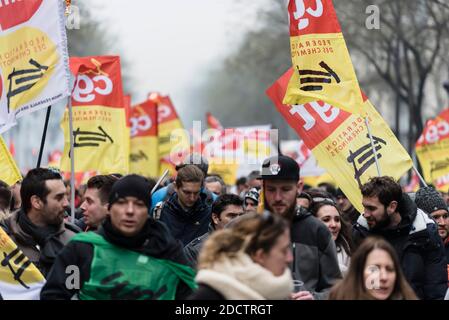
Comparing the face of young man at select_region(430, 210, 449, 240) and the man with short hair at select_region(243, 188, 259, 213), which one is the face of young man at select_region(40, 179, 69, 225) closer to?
the man with short hair at select_region(243, 188, 259, 213)

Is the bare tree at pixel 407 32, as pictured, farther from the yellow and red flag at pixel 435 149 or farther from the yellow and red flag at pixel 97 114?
the yellow and red flag at pixel 97 114

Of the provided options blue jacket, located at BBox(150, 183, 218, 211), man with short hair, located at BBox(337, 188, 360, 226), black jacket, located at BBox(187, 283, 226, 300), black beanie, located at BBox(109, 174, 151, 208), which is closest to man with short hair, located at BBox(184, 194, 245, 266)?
blue jacket, located at BBox(150, 183, 218, 211)

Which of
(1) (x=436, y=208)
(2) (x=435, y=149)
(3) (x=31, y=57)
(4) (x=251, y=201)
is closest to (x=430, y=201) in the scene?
(1) (x=436, y=208)

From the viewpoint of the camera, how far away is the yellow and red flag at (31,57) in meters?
9.16

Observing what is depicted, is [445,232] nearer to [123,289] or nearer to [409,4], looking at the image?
[123,289]

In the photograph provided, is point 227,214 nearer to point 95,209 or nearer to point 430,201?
point 95,209

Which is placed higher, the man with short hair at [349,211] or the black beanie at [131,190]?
the man with short hair at [349,211]

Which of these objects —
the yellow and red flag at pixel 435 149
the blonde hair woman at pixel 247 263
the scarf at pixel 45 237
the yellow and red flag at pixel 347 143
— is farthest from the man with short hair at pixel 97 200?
the yellow and red flag at pixel 435 149

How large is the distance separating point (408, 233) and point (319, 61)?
2.15m

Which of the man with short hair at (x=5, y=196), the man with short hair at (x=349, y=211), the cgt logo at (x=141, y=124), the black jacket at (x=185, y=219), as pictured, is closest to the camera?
the black jacket at (x=185, y=219)

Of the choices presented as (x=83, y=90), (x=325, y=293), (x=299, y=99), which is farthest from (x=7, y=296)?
(x=83, y=90)

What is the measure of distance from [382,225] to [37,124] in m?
77.7

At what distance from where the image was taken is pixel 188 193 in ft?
32.6
